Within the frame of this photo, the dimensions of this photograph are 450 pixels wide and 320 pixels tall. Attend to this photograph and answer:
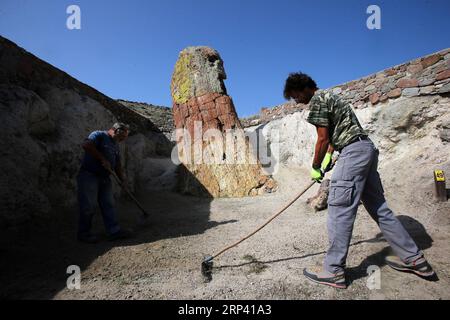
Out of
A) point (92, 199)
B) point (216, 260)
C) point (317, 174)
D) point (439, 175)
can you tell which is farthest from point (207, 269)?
point (439, 175)

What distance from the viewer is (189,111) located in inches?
252

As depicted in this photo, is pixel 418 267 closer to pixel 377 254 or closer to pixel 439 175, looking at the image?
pixel 377 254

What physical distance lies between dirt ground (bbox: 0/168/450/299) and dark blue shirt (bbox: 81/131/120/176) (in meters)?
0.78

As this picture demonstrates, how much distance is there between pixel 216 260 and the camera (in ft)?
7.50

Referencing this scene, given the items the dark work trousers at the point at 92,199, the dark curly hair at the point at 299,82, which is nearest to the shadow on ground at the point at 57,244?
the dark work trousers at the point at 92,199

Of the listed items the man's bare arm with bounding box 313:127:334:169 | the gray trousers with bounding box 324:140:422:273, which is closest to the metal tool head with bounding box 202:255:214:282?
the gray trousers with bounding box 324:140:422:273

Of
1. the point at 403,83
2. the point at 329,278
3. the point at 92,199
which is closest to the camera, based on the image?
the point at 329,278

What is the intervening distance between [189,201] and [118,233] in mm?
2449

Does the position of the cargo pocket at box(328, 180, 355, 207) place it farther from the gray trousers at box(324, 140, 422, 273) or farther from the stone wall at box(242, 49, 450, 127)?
the stone wall at box(242, 49, 450, 127)

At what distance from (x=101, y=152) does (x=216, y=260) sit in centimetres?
183

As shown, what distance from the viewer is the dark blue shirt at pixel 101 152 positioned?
9.54 ft

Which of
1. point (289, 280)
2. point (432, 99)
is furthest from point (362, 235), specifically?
point (432, 99)

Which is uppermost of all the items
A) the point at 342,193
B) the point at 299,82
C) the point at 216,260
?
the point at 299,82

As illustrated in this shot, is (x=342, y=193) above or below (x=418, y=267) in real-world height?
above
